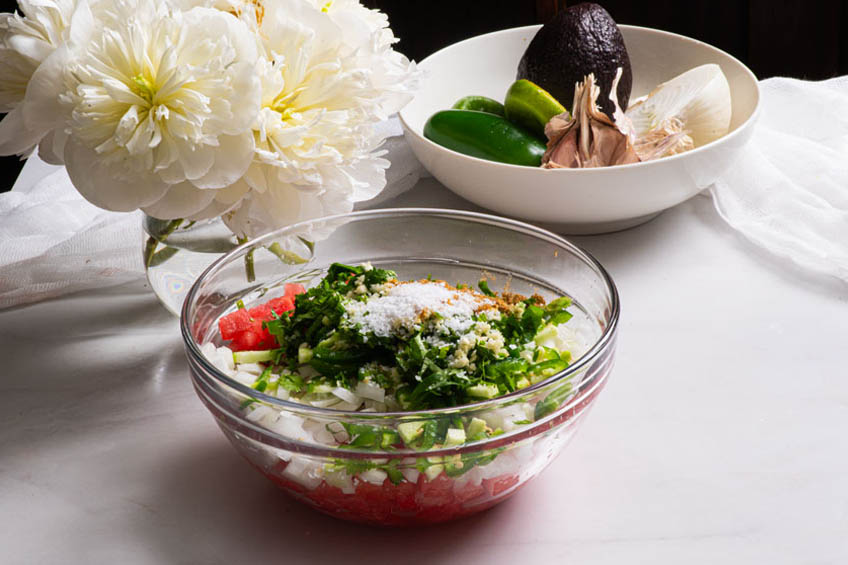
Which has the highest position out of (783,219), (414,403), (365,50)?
(365,50)

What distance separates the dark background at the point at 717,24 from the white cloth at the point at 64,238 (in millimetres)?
1228

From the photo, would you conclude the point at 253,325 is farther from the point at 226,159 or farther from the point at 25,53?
the point at 25,53

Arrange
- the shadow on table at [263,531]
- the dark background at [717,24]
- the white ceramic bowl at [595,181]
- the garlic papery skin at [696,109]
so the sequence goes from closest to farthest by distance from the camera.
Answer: the shadow on table at [263,531], the white ceramic bowl at [595,181], the garlic papery skin at [696,109], the dark background at [717,24]

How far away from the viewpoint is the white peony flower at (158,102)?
0.74m

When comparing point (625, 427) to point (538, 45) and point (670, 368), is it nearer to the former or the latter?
point (670, 368)

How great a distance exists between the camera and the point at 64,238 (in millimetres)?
1189

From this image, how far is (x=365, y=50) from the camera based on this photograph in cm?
83

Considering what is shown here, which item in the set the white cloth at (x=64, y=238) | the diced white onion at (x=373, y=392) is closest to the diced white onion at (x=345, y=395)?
the diced white onion at (x=373, y=392)

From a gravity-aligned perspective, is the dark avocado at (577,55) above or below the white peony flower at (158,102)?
below

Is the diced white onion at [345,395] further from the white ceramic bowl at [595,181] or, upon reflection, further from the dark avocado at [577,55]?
the dark avocado at [577,55]

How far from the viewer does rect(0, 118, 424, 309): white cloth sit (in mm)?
1073

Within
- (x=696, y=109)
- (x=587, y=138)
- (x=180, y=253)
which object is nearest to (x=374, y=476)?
(x=180, y=253)

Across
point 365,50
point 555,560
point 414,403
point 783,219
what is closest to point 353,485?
point 414,403

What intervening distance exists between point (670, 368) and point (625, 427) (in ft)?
0.37
